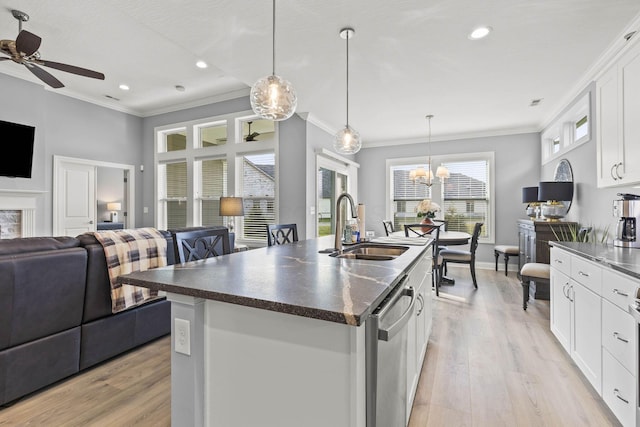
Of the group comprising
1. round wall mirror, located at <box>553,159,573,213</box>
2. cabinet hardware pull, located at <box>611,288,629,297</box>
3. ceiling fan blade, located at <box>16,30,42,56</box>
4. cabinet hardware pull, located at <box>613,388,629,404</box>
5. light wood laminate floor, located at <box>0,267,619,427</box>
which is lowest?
light wood laminate floor, located at <box>0,267,619,427</box>

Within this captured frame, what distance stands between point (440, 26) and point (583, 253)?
2.09m

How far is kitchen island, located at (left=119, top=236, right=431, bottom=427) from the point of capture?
0.94 meters

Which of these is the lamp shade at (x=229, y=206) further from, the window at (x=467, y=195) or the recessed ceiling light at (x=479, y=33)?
the window at (x=467, y=195)

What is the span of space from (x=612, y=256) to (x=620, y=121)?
3.71 feet

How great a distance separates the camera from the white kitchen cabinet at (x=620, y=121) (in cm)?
214

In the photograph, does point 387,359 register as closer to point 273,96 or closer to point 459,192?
point 273,96

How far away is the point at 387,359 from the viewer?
1108 mm

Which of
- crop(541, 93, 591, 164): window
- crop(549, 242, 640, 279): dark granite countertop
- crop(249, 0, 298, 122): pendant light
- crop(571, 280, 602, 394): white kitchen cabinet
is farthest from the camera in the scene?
crop(541, 93, 591, 164): window

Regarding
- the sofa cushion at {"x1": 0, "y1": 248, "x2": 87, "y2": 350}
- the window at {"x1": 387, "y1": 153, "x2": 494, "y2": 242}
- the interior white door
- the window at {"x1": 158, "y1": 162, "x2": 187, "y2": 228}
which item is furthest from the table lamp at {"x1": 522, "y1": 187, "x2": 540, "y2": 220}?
the interior white door

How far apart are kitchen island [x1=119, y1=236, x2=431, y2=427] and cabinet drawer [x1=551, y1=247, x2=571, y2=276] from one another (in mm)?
1849

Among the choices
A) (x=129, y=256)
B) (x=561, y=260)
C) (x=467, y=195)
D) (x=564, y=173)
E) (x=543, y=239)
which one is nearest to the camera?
(x=129, y=256)

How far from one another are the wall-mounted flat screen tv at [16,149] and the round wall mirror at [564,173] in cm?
778

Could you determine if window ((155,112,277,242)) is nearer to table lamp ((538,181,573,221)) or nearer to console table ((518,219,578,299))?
console table ((518,219,578,299))

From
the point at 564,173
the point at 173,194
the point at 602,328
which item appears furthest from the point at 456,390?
the point at 173,194
